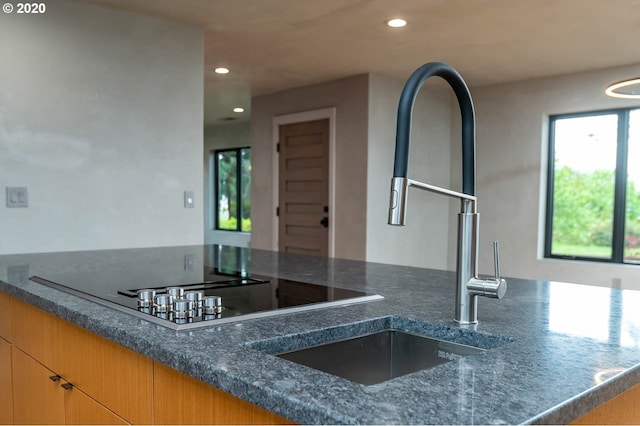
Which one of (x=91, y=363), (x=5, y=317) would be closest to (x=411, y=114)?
(x=91, y=363)

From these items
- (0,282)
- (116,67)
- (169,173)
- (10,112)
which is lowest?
(0,282)

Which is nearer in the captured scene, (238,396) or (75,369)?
(238,396)

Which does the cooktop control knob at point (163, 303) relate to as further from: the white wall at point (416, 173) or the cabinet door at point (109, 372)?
the white wall at point (416, 173)

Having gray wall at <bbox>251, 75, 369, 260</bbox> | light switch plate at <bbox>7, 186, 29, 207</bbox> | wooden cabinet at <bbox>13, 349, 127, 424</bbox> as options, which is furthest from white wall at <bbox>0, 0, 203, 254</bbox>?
gray wall at <bbox>251, 75, 369, 260</bbox>

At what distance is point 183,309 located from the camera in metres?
1.09

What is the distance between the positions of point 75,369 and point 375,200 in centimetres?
380

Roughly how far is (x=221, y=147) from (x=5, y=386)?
23.5ft

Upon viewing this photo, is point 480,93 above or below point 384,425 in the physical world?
above

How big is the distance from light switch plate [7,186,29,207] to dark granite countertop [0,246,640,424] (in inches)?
45.9

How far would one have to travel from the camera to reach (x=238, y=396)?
0.73 meters

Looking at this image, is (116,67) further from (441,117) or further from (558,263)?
(558,263)

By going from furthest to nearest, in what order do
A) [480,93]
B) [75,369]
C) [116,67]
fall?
[480,93]
[116,67]
[75,369]

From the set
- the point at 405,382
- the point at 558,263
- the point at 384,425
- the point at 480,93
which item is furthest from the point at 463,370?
the point at 480,93

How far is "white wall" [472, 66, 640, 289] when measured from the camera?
4.63 metres
